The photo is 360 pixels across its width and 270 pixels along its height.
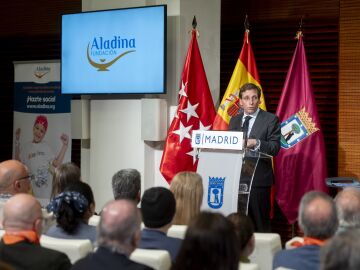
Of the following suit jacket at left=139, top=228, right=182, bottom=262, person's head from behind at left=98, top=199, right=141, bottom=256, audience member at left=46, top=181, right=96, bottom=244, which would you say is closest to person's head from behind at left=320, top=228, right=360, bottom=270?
person's head from behind at left=98, top=199, right=141, bottom=256

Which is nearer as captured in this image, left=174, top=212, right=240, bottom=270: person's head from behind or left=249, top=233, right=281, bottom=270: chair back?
left=174, top=212, right=240, bottom=270: person's head from behind

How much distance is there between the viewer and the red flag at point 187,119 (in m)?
5.76

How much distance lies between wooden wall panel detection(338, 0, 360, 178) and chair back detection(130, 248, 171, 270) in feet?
13.3

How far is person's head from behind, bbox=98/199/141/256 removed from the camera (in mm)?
2301

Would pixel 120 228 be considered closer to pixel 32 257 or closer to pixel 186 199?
pixel 32 257

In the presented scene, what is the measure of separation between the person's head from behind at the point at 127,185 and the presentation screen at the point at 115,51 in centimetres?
201

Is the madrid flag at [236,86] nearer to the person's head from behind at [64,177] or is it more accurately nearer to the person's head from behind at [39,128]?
the person's head from behind at [64,177]

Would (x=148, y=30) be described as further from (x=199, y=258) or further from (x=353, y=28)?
(x=199, y=258)

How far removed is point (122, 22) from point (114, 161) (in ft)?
4.97

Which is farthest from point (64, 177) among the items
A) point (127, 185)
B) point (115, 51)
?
point (115, 51)

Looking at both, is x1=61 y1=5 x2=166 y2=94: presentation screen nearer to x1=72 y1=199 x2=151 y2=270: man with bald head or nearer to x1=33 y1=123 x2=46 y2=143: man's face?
x1=33 y1=123 x2=46 y2=143: man's face

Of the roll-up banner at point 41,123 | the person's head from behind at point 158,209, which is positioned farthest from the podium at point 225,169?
the roll-up banner at point 41,123

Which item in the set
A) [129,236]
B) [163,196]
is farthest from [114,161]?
[129,236]

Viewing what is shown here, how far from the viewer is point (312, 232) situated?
2.64 metres
